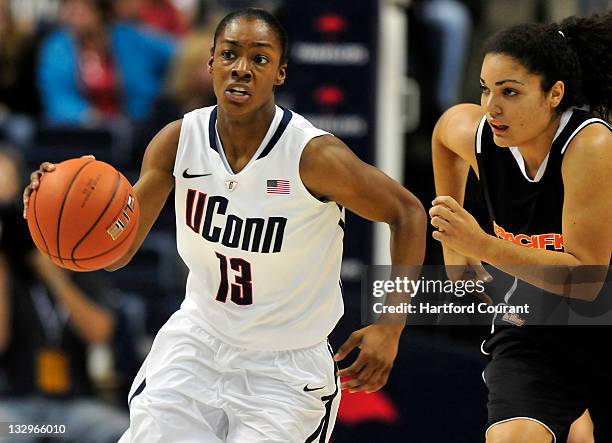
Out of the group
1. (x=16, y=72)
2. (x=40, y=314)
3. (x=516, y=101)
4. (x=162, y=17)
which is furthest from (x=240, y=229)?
(x=162, y=17)

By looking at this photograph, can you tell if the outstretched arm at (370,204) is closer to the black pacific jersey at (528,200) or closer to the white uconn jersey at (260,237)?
the white uconn jersey at (260,237)

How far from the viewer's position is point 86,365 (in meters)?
5.58

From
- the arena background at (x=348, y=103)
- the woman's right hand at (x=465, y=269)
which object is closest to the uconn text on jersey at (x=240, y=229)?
the woman's right hand at (x=465, y=269)

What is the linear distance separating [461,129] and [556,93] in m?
0.46

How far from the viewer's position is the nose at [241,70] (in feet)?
11.8

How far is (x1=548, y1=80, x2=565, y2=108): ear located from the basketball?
1325 mm

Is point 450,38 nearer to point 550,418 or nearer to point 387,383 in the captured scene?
point 387,383

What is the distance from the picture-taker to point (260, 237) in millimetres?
3711

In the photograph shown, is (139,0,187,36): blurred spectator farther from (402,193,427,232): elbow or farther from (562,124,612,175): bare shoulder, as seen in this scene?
(562,124,612,175): bare shoulder

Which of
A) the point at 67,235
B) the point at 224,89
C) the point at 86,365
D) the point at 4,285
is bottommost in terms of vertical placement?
the point at 86,365

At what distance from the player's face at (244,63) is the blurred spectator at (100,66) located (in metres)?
3.18

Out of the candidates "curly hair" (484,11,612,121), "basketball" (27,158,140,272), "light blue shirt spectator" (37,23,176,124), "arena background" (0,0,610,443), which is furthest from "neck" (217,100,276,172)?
"light blue shirt spectator" (37,23,176,124)

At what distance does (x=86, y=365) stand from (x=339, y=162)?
A: 2430mm

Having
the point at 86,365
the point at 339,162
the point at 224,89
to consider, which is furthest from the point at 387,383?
the point at 86,365
